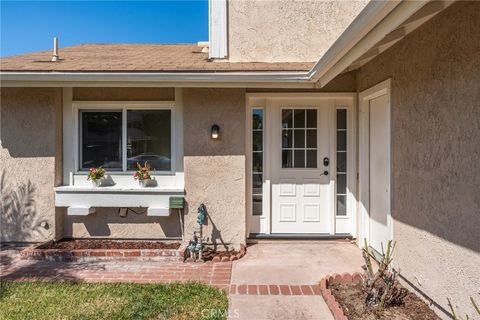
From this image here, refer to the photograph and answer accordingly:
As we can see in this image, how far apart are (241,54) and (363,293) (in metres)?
4.83

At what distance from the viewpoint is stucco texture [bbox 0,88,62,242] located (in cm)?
626

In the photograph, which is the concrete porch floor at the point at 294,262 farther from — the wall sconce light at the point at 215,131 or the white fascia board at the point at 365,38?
the white fascia board at the point at 365,38

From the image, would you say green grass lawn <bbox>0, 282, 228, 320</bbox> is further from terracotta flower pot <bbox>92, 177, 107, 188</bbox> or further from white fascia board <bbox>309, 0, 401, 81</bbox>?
white fascia board <bbox>309, 0, 401, 81</bbox>

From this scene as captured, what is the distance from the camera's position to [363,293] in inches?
166

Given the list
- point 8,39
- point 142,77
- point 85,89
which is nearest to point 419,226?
point 142,77

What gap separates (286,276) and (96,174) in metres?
3.96

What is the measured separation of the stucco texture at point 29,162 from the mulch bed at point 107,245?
29cm

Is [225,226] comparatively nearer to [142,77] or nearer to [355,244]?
[355,244]

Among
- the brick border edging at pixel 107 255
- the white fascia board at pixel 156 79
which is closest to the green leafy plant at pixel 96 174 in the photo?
the brick border edging at pixel 107 255

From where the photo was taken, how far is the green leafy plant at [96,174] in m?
6.28

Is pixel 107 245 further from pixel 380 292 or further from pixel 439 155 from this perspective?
pixel 439 155

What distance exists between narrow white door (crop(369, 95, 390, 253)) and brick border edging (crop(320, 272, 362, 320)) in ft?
2.44

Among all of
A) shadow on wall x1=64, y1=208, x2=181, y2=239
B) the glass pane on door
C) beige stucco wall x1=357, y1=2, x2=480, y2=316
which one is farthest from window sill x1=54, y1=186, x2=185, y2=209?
beige stucco wall x1=357, y1=2, x2=480, y2=316

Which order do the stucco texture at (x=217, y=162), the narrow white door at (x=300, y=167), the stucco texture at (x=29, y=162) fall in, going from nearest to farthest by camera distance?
the stucco texture at (x=217, y=162) < the stucco texture at (x=29, y=162) < the narrow white door at (x=300, y=167)
